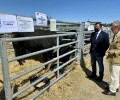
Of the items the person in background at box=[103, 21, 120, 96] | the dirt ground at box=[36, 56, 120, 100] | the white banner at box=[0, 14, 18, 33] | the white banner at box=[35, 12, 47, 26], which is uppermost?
the white banner at box=[35, 12, 47, 26]

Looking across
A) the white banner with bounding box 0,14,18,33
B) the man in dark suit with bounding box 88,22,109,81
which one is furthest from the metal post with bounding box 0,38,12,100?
the man in dark suit with bounding box 88,22,109,81

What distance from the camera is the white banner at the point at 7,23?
3.35 metres

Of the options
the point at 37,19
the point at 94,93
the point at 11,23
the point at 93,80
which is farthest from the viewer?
the point at 93,80

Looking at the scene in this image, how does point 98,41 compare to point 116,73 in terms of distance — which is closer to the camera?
point 116,73

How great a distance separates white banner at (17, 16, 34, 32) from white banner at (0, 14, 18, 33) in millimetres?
155

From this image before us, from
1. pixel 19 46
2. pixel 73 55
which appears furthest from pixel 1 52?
pixel 19 46

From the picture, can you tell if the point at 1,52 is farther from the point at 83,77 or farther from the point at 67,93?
the point at 83,77

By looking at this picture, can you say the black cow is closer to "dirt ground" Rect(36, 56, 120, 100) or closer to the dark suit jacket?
"dirt ground" Rect(36, 56, 120, 100)

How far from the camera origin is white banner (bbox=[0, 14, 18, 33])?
3.35m

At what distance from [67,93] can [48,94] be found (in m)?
0.51

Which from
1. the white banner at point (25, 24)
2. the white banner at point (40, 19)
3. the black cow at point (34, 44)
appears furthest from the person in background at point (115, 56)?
the black cow at point (34, 44)

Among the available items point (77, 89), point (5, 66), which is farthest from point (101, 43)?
point (5, 66)

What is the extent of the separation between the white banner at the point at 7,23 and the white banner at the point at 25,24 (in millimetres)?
155

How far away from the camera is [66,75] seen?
602 centimetres
